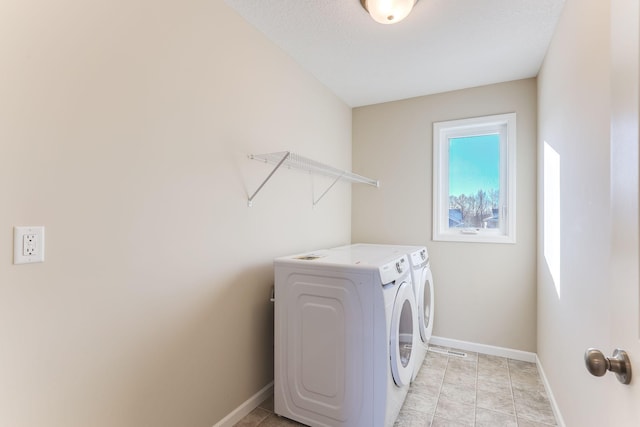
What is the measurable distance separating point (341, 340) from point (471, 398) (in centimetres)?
111

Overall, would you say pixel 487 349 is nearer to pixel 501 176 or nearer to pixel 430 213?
pixel 430 213

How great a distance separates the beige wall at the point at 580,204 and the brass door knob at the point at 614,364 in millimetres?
274

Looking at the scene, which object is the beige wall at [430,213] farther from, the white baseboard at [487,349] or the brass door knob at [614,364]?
the brass door knob at [614,364]

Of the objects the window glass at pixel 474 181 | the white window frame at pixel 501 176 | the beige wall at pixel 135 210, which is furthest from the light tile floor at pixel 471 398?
the window glass at pixel 474 181

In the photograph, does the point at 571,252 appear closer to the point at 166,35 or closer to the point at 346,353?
the point at 346,353

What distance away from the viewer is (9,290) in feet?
3.13

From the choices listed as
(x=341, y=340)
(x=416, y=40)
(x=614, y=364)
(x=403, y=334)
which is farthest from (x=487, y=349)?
(x=416, y=40)

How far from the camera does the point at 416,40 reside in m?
2.06

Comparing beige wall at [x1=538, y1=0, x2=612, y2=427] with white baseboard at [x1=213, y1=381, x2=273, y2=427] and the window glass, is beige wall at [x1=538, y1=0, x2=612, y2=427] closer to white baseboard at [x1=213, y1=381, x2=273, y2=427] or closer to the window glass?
the window glass

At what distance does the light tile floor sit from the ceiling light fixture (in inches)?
88.9

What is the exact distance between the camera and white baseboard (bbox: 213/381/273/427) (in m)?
1.74

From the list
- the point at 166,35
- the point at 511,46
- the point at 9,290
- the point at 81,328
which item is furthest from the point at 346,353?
the point at 511,46

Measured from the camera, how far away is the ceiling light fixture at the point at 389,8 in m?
1.56

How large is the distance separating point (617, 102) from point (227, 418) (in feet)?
6.88
